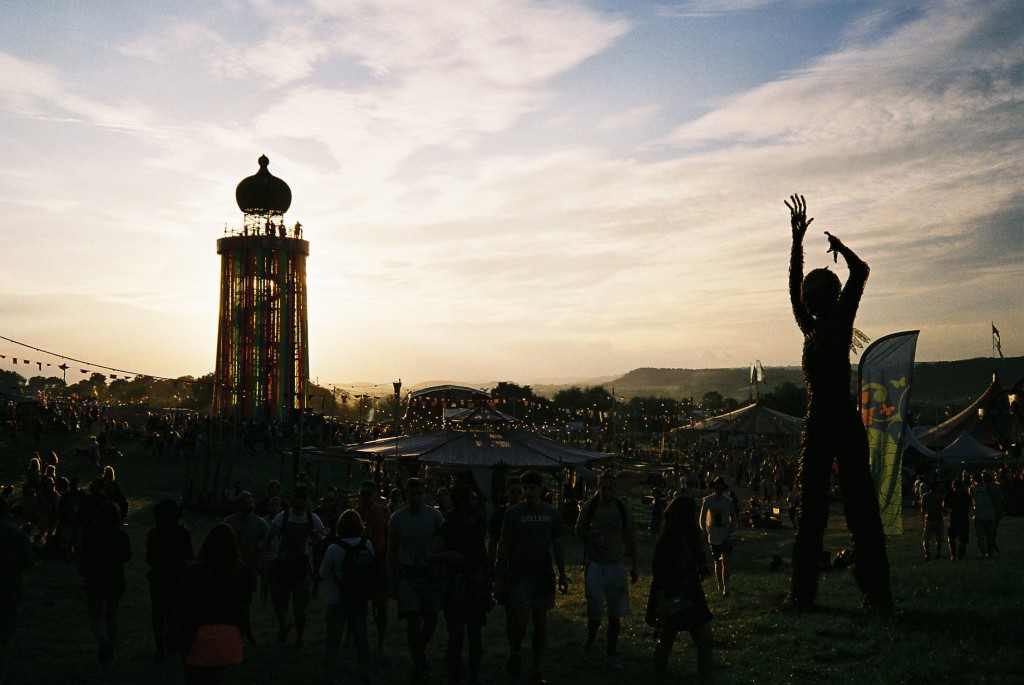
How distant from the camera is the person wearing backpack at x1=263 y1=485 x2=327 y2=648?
34.0 ft

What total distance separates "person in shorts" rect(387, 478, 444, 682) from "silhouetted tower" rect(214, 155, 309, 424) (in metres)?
48.3

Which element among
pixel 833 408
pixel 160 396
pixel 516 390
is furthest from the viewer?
pixel 160 396

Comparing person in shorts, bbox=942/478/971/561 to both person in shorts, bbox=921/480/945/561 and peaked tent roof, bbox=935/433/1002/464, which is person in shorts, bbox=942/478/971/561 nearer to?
person in shorts, bbox=921/480/945/561

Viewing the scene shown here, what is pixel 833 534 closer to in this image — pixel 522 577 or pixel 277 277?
pixel 522 577

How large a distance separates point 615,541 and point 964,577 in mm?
6988

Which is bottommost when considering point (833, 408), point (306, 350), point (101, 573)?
point (101, 573)

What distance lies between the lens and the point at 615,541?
9.20 metres

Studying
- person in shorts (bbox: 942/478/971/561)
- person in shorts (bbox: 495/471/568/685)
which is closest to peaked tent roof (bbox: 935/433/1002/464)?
person in shorts (bbox: 942/478/971/561)

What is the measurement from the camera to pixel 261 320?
184 feet

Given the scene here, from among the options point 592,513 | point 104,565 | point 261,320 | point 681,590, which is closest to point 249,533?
point 104,565

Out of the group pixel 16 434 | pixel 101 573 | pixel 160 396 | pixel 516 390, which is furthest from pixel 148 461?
pixel 160 396

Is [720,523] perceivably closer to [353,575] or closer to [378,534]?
[378,534]

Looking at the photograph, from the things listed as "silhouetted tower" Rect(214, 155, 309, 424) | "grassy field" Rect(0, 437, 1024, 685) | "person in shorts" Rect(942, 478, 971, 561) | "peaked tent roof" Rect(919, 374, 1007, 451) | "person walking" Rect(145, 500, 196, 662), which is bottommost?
"grassy field" Rect(0, 437, 1024, 685)

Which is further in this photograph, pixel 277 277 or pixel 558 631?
pixel 277 277
